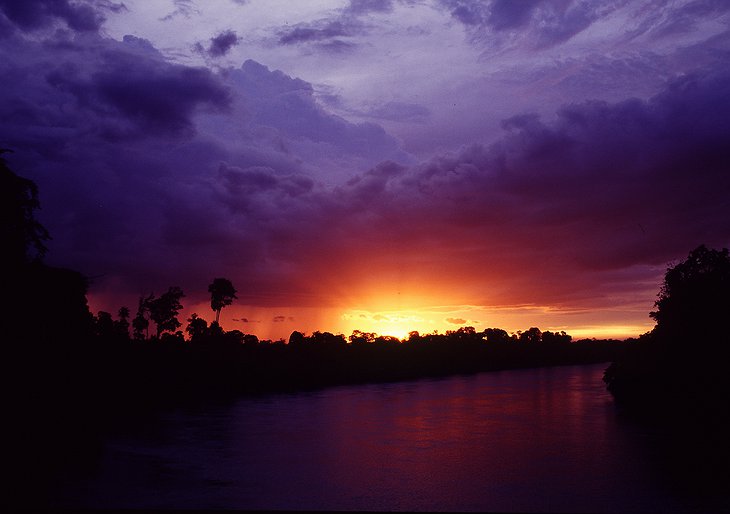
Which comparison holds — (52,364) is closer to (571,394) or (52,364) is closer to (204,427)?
(204,427)

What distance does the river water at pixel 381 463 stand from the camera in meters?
29.7

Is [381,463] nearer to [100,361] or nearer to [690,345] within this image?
[100,361]

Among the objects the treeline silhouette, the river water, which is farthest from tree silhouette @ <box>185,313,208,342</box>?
the river water

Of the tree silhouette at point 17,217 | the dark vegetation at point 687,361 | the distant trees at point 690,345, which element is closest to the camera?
the tree silhouette at point 17,217

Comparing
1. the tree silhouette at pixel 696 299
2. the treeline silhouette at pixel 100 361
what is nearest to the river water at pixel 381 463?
the treeline silhouette at pixel 100 361

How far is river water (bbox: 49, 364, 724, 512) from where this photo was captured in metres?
29.7

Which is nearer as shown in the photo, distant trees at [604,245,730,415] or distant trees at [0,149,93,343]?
distant trees at [0,149,93,343]

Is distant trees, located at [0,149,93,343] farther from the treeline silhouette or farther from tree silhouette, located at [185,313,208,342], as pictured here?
tree silhouette, located at [185,313,208,342]

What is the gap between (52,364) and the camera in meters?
34.5

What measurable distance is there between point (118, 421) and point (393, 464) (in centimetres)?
3174

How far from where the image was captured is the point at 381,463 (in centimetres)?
3916

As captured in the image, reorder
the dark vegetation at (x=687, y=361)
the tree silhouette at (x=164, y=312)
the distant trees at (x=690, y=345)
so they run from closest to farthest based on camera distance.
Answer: the dark vegetation at (x=687, y=361)
the distant trees at (x=690, y=345)
the tree silhouette at (x=164, y=312)

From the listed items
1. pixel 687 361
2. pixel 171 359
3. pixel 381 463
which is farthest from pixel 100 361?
pixel 687 361

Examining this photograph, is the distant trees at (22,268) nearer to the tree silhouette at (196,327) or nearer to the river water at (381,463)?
the river water at (381,463)
